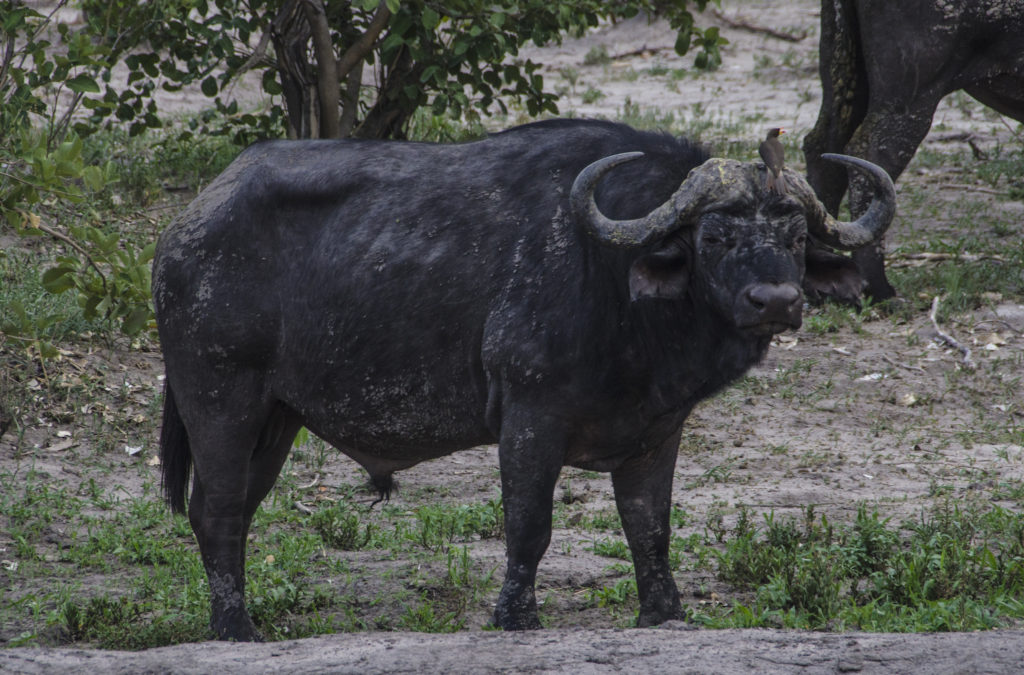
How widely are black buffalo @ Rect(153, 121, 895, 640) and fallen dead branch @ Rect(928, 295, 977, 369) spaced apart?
356cm

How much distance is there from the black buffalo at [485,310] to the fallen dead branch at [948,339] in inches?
140

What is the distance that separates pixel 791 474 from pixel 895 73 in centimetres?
280

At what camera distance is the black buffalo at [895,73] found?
772 cm

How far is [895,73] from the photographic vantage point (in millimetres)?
7910

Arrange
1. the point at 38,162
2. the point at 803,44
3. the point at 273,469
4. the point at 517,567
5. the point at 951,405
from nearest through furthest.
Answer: the point at 517,567
the point at 273,469
the point at 38,162
the point at 951,405
the point at 803,44

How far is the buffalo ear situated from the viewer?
4.11 meters

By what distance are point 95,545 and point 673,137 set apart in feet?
10.5

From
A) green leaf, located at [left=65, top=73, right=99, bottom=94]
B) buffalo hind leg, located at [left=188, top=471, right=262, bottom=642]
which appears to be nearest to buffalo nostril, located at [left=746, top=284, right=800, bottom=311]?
buffalo hind leg, located at [left=188, top=471, right=262, bottom=642]

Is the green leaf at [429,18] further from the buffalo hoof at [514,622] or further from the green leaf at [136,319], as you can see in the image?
the buffalo hoof at [514,622]

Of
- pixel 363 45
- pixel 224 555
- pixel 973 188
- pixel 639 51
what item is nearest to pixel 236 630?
pixel 224 555

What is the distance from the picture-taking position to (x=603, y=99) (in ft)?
46.4

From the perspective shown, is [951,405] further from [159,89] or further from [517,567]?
[159,89]

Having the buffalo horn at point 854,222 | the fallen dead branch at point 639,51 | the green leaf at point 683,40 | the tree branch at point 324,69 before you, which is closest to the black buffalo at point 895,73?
the green leaf at point 683,40

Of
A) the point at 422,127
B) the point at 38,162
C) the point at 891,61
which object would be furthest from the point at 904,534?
the point at 422,127
